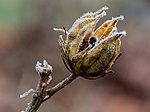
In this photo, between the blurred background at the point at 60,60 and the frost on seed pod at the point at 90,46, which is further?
the blurred background at the point at 60,60

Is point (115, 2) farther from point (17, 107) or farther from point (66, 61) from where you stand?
point (66, 61)

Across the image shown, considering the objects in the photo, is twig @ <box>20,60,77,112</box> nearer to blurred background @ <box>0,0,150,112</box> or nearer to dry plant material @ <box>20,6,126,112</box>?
dry plant material @ <box>20,6,126,112</box>

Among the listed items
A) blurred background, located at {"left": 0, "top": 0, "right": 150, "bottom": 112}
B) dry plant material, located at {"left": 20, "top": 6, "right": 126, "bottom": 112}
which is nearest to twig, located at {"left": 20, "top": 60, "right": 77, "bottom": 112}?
dry plant material, located at {"left": 20, "top": 6, "right": 126, "bottom": 112}

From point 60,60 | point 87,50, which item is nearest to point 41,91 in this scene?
A: point 87,50

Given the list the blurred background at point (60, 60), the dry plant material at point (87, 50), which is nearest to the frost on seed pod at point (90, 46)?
the dry plant material at point (87, 50)

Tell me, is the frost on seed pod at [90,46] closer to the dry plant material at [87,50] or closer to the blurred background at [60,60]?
the dry plant material at [87,50]
